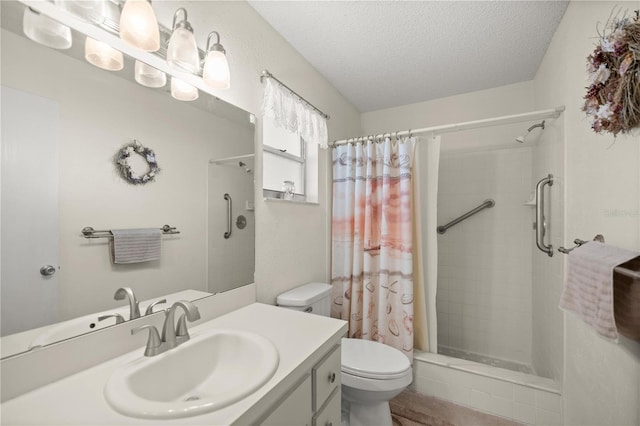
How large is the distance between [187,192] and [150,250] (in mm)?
270

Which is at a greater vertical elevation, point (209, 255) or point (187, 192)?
point (187, 192)

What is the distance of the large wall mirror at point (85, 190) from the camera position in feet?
2.27

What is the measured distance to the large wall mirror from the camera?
0.69 metres

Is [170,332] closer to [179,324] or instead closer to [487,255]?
[179,324]

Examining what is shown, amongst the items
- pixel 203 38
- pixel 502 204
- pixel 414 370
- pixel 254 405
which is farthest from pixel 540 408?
pixel 203 38

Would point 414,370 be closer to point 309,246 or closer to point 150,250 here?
point 309,246

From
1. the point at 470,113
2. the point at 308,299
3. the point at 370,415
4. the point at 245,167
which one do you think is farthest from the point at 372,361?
the point at 470,113

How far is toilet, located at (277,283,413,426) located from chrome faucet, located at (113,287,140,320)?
0.78 metres

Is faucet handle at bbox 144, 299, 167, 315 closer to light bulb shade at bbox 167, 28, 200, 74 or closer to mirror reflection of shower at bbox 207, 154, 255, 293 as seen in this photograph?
mirror reflection of shower at bbox 207, 154, 255, 293

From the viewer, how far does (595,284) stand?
836mm

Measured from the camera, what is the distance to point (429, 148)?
194cm

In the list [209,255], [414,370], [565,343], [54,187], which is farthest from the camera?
[414,370]

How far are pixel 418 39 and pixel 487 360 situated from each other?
2.60 meters

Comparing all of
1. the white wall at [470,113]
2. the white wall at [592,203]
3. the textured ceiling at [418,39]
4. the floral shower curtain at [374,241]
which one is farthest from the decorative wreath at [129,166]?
the white wall at [470,113]
